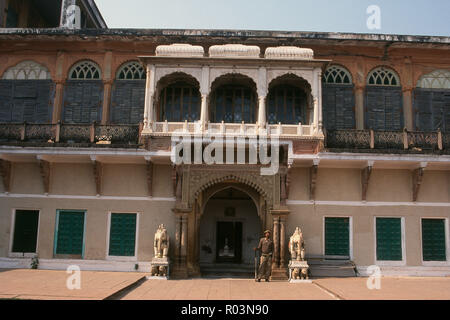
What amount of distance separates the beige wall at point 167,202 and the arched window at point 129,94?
6.16 feet

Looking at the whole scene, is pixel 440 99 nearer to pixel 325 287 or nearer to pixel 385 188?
pixel 385 188

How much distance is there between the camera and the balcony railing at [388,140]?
1407cm

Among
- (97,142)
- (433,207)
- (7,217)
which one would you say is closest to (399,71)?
(433,207)

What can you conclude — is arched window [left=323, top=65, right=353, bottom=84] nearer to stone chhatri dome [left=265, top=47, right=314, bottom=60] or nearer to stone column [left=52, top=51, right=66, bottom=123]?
stone chhatri dome [left=265, top=47, right=314, bottom=60]

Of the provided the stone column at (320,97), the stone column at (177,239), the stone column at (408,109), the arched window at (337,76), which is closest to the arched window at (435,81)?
the stone column at (408,109)

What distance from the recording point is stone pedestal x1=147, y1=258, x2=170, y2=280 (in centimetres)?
1309

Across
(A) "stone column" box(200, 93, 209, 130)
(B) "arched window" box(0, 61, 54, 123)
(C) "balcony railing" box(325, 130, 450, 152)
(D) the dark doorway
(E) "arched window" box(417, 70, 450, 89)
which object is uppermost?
(E) "arched window" box(417, 70, 450, 89)

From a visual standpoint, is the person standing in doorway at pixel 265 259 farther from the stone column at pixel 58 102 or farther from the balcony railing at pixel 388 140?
the stone column at pixel 58 102

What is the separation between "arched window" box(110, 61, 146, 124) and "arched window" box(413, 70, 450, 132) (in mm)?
9828

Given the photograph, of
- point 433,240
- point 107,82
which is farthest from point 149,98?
point 433,240

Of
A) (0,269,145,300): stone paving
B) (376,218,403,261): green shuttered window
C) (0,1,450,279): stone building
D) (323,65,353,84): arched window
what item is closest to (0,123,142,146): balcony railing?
(0,1,450,279): stone building

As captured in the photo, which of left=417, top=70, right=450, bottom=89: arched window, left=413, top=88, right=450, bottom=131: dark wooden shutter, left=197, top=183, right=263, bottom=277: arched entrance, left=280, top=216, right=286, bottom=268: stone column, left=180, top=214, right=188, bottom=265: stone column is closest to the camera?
left=280, top=216, right=286, bottom=268: stone column

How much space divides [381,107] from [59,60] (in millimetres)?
11725

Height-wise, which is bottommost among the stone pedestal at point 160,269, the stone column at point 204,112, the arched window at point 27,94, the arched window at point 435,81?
the stone pedestal at point 160,269
